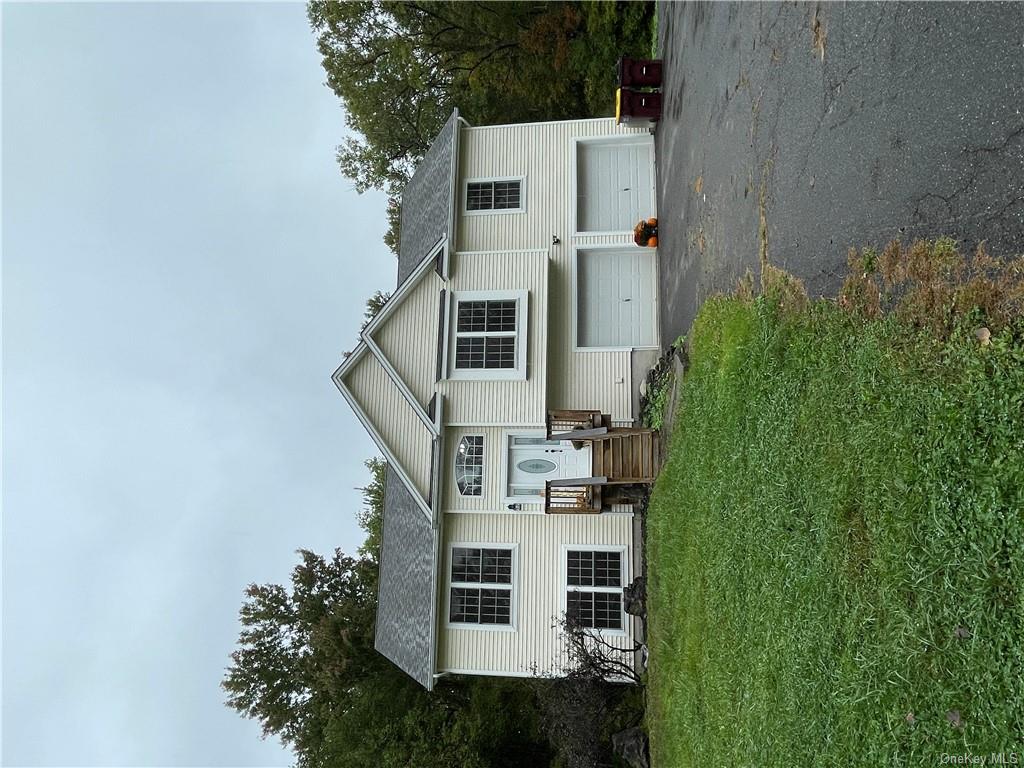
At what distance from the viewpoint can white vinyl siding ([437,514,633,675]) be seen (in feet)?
45.0

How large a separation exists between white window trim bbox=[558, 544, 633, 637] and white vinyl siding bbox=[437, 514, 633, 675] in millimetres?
21

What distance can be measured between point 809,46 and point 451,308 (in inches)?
354

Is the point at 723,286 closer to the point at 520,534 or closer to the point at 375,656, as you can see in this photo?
the point at 520,534

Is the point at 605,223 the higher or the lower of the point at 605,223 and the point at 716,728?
the higher

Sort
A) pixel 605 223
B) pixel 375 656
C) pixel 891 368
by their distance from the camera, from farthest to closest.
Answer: pixel 375 656
pixel 605 223
pixel 891 368

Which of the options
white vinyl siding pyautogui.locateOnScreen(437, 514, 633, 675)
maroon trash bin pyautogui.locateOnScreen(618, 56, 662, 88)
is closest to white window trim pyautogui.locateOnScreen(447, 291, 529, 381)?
white vinyl siding pyautogui.locateOnScreen(437, 514, 633, 675)

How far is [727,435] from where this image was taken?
330 inches

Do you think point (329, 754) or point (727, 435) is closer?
point (727, 435)

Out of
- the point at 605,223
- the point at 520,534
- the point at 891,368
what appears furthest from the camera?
the point at 605,223

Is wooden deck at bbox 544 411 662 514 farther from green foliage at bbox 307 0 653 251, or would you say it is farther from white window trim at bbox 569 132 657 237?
green foliage at bbox 307 0 653 251

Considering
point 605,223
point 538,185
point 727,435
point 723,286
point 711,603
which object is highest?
point 538,185

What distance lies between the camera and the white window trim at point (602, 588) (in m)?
13.5

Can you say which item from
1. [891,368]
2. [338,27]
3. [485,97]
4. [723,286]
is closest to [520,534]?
[723,286]

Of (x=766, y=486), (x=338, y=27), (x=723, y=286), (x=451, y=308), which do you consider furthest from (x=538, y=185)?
(x=338, y=27)
